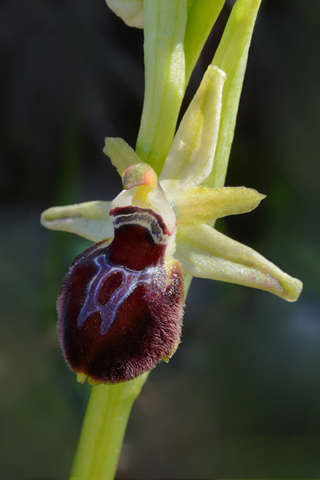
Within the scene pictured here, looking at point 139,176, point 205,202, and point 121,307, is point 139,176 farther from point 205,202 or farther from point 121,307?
point 121,307

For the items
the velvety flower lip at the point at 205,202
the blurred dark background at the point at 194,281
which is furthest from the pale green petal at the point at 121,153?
the blurred dark background at the point at 194,281

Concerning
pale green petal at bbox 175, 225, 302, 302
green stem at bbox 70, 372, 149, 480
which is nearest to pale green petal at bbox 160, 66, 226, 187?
pale green petal at bbox 175, 225, 302, 302

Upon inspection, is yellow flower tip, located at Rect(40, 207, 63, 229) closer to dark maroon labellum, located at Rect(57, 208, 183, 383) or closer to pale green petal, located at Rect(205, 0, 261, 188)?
dark maroon labellum, located at Rect(57, 208, 183, 383)

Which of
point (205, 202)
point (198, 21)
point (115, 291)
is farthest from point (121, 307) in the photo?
point (198, 21)

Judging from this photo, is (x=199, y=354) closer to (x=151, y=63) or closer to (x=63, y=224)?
(x=63, y=224)

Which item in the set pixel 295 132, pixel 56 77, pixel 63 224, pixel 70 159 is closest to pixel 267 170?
pixel 295 132

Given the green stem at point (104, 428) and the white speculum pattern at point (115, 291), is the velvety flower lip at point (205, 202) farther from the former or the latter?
the green stem at point (104, 428)

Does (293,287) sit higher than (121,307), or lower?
higher
